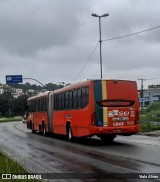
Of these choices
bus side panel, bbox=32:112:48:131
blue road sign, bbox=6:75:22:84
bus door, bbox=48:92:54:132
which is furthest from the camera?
blue road sign, bbox=6:75:22:84

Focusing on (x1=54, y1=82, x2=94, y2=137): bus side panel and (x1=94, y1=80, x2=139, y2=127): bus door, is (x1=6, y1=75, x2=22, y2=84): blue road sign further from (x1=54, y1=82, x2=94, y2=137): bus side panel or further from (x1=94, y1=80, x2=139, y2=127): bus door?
(x1=94, y1=80, x2=139, y2=127): bus door

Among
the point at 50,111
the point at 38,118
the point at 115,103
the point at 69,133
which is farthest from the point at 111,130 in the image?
the point at 38,118

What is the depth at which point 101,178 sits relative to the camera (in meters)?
11.0

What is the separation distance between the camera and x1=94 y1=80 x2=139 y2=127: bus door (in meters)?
21.1

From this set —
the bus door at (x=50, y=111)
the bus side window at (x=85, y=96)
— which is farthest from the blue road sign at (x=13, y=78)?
the bus side window at (x=85, y=96)

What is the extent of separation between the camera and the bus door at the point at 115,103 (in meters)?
21.1

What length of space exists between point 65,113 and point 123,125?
15.5 feet

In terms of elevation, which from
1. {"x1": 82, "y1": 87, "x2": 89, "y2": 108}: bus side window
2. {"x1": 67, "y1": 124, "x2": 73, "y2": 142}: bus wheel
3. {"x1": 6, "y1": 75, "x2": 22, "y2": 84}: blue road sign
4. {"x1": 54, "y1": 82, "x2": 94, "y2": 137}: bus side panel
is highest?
{"x1": 6, "y1": 75, "x2": 22, "y2": 84}: blue road sign

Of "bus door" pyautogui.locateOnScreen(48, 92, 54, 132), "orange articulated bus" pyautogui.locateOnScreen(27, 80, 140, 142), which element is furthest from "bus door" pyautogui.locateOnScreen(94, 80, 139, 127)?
Answer: "bus door" pyautogui.locateOnScreen(48, 92, 54, 132)

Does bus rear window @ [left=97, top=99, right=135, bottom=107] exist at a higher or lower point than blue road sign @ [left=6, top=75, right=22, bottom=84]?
lower

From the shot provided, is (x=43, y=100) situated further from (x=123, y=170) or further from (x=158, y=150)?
(x=123, y=170)

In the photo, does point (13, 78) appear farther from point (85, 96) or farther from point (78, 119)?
point (85, 96)

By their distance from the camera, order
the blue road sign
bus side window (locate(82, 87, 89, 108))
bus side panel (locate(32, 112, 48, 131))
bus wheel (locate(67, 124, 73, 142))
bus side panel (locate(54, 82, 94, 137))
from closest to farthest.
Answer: bus side panel (locate(54, 82, 94, 137)) → bus side window (locate(82, 87, 89, 108)) → bus wheel (locate(67, 124, 73, 142)) → bus side panel (locate(32, 112, 48, 131)) → the blue road sign

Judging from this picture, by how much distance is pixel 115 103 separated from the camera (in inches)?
843
